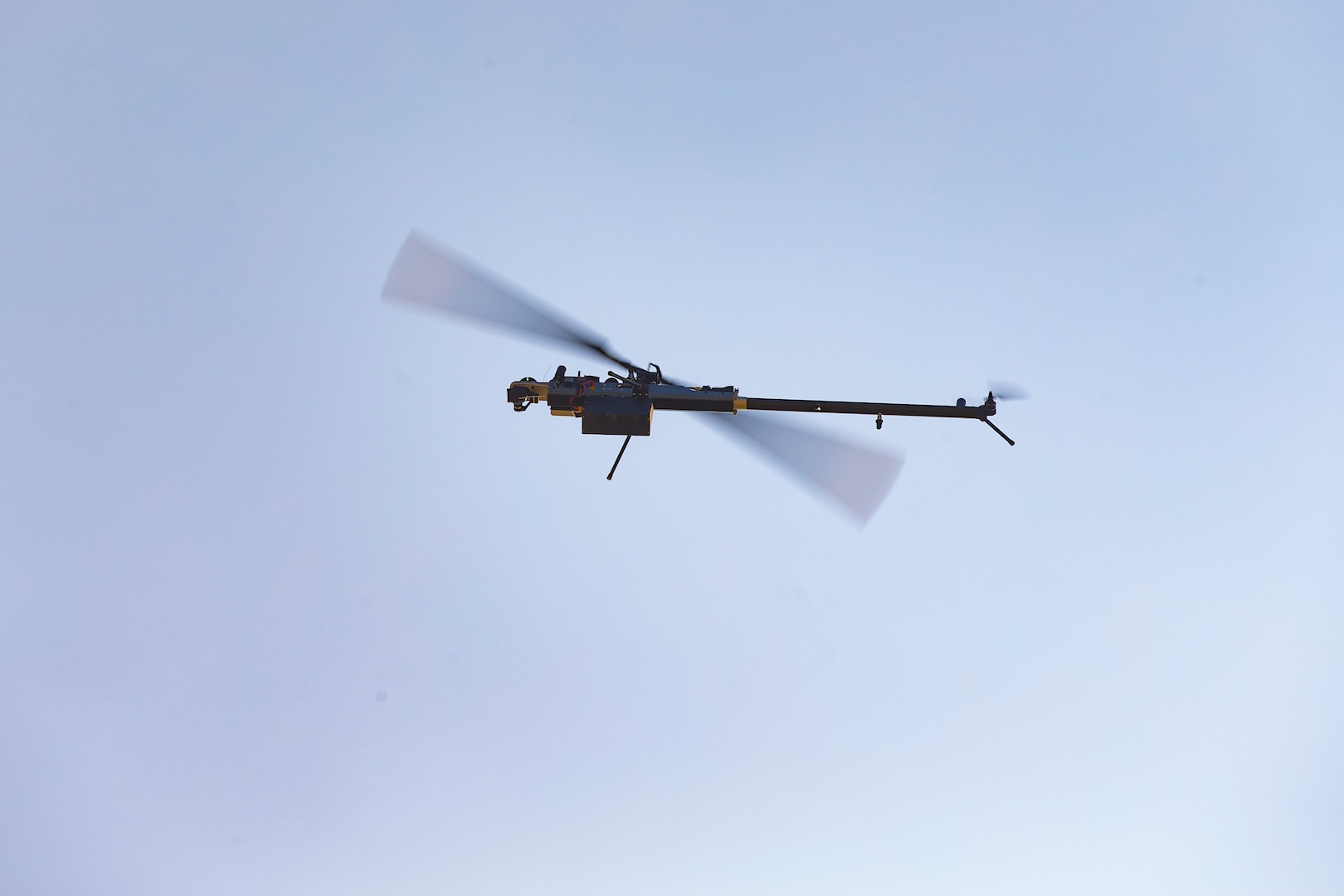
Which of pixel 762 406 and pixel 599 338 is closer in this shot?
pixel 599 338

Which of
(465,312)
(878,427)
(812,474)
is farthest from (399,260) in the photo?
(878,427)

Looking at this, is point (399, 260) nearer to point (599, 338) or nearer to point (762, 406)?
point (599, 338)

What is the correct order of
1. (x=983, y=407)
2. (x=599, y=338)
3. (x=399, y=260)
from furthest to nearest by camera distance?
(x=983, y=407) → (x=599, y=338) → (x=399, y=260)

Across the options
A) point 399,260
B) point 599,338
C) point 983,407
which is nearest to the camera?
point 399,260

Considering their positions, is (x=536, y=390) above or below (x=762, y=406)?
below

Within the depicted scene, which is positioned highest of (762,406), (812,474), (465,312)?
(762,406)

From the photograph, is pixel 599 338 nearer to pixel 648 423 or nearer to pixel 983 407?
pixel 648 423

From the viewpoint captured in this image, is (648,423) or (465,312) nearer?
(465,312)

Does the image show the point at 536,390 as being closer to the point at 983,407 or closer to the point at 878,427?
the point at 878,427
